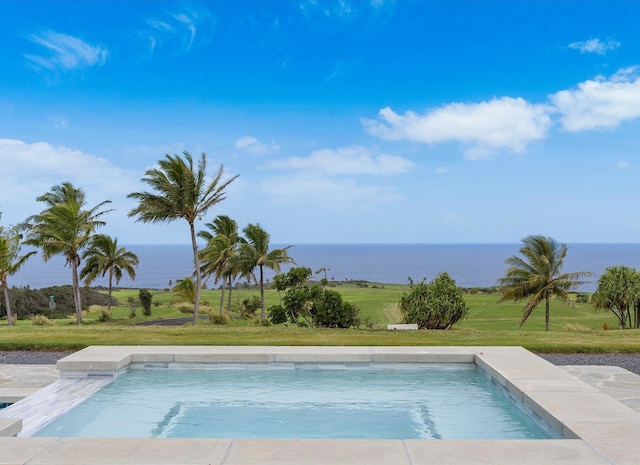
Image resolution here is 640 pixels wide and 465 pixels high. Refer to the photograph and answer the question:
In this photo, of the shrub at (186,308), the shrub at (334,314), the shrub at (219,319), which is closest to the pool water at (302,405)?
the shrub at (334,314)

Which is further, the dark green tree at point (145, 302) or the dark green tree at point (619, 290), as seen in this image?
the dark green tree at point (145, 302)

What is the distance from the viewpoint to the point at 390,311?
1719 inches

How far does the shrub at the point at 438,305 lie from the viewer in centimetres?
2162

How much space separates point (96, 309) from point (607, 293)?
38.5m

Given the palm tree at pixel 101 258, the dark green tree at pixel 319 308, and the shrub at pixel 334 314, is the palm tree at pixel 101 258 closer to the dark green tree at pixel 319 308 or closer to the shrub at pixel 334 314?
the dark green tree at pixel 319 308

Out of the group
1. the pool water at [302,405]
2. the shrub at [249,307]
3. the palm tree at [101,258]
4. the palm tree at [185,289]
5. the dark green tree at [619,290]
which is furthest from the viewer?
the shrub at [249,307]

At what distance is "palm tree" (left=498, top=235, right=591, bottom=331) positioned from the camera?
2544cm

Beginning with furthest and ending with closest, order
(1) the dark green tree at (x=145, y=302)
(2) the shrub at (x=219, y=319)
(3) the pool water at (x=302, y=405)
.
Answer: (1) the dark green tree at (x=145, y=302) → (2) the shrub at (x=219, y=319) → (3) the pool water at (x=302, y=405)

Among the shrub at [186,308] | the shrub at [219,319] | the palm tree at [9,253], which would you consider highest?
the palm tree at [9,253]

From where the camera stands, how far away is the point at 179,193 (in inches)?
878

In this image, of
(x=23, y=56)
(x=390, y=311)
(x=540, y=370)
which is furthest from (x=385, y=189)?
(x=540, y=370)

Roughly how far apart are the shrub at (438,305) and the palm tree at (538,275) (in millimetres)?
5274

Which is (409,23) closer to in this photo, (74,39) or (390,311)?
(74,39)

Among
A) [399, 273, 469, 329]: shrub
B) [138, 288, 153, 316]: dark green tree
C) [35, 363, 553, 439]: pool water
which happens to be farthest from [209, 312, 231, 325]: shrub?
[138, 288, 153, 316]: dark green tree
